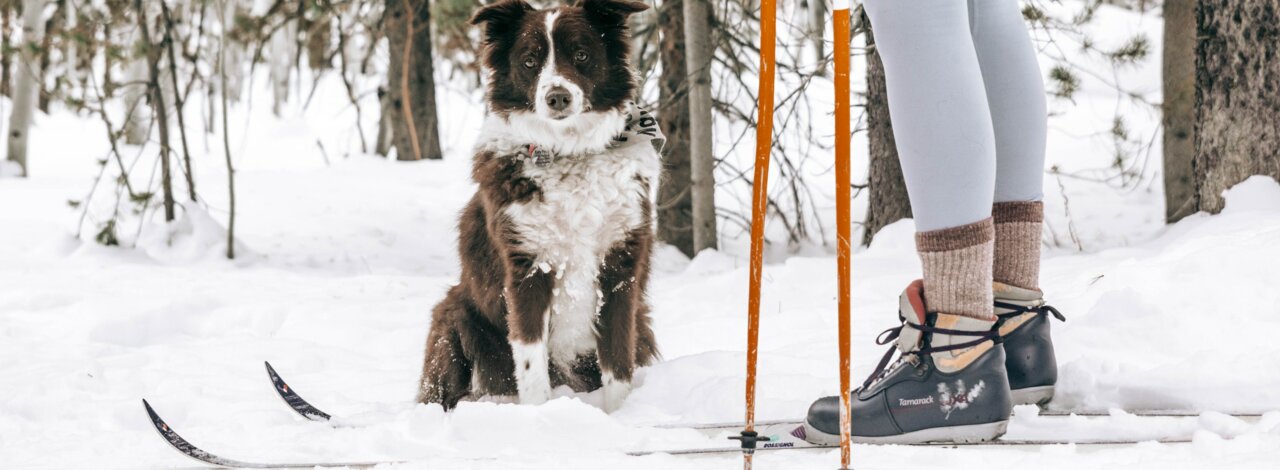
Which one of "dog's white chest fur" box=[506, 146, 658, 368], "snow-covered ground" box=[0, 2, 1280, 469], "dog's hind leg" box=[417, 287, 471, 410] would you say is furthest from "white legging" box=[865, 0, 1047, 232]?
"dog's hind leg" box=[417, 287, 471, 410]

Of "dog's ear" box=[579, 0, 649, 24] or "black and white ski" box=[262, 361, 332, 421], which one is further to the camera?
"dog's ear" box=[579, 0, 649, 24]

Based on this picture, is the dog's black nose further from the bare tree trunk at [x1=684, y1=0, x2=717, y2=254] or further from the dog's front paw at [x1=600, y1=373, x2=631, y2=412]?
the bare tree trunk at [x1=684, y1=0, x2=717, y2=254]

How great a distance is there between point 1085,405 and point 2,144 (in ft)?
80.5

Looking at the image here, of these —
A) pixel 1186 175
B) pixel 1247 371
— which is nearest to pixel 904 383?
pixel 1247 371

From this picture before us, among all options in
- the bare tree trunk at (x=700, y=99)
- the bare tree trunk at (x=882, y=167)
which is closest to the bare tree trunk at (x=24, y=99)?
the bare tree trunk at (x=700, y=99)

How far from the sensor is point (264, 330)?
16.4 ft

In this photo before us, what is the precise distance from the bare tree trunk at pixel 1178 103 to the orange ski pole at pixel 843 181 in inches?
206

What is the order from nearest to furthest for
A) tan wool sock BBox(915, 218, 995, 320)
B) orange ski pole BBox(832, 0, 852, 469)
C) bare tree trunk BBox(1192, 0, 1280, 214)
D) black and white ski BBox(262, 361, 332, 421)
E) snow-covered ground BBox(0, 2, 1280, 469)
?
orange ski pole BBox(832, 0, 852, 469) < tan wool sock BBox(915, 218, 995, 320) < snow-covered ground BBox(0, 2, 1280, 469) < black and white ski BBox(262, 361, 332, 421) < bare tree trunk BBox(1192, 0, 1280, 214)

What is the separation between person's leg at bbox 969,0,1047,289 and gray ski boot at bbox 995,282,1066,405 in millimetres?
30

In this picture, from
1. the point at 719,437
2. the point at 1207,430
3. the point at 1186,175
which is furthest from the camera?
the point at 1186,175

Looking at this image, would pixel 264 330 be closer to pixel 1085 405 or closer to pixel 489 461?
pixel 489 461

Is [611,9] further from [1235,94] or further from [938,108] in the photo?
[1235,94]

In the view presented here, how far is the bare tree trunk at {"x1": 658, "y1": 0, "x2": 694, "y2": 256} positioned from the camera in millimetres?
6402

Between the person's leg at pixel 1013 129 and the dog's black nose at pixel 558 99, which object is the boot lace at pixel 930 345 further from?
the dog's black nose at pixel 558 99
